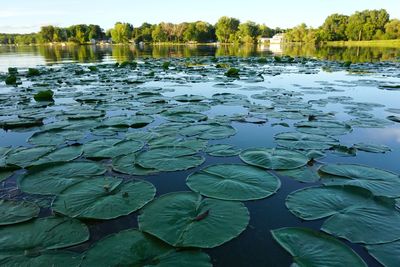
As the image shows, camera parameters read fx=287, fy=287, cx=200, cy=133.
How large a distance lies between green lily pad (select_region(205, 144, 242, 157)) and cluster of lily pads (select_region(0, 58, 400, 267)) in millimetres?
13

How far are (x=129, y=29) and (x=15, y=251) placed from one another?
10699cm

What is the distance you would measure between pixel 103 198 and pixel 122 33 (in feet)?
339

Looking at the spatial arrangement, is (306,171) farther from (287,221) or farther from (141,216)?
(141,216)

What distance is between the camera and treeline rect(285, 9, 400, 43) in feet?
209

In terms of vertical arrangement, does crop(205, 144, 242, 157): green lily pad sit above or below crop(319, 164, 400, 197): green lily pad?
above

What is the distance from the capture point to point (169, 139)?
3896 mm

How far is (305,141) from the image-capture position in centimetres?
380

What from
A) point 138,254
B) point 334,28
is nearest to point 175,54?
point 138,254

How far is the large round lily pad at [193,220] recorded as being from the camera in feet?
6.48

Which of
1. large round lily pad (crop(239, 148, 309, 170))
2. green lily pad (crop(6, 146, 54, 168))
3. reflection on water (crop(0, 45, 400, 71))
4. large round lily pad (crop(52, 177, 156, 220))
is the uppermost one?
reflection on water (crop(0, 45, 400, 71))

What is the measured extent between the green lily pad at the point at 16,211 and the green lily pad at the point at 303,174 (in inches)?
91.7

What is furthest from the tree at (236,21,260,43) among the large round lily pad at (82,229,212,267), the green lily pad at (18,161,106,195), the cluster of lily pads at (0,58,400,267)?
the large round lily pad at (82,229,212,267)

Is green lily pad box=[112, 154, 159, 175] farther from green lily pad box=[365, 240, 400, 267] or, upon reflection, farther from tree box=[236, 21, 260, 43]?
tree box=[236, 21, 260, 43]

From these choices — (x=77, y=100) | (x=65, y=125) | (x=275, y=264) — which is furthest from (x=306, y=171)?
(x=77, y=100)
